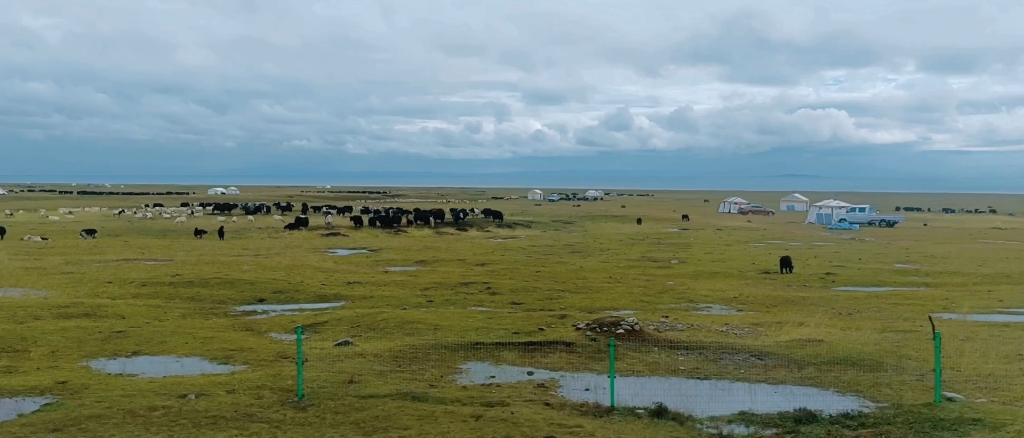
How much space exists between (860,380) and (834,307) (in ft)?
32.7

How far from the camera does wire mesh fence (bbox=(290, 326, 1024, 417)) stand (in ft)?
42.7

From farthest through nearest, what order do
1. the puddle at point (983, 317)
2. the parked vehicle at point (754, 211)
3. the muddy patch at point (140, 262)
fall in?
the parked vehicle at point (754, 211) → the muddy patch at point (140, 262) → the puddle at point (983, 317)

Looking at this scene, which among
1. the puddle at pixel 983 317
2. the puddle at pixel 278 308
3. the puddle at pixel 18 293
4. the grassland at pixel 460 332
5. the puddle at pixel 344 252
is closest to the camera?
the grassland at pixel 460 332

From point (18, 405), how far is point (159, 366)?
313 cm

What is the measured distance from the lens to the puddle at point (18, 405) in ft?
38.2

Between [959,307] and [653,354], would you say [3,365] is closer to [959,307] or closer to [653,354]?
[653,354]

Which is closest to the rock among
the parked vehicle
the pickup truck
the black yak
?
the black yak

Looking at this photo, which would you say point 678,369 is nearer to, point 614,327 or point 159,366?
point 614,327

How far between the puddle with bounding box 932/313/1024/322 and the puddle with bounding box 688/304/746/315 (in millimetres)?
5546

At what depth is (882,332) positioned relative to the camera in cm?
1903

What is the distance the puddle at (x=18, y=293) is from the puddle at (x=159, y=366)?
1046 centimetres

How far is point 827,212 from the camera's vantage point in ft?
217

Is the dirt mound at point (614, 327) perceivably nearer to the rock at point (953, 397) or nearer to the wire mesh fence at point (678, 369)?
the wire mesh fence at point (678, 369)

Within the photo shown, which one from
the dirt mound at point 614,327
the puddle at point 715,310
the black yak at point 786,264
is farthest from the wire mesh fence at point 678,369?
the black yak at point 786,264
